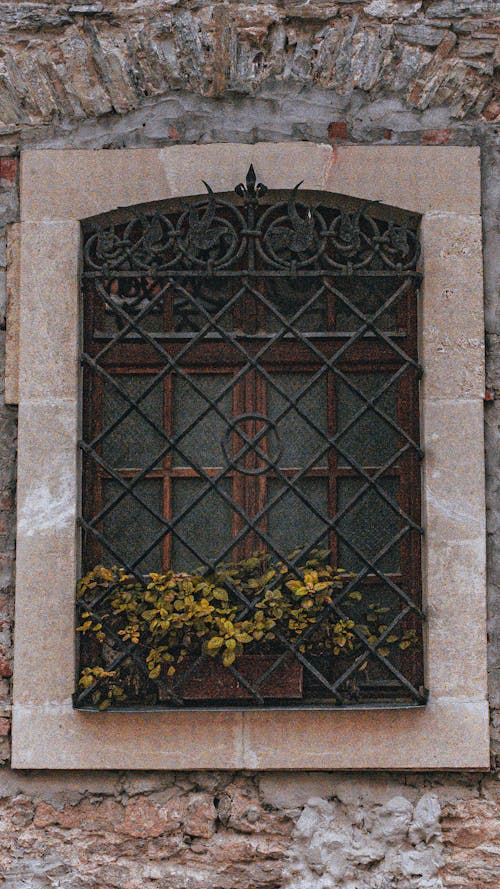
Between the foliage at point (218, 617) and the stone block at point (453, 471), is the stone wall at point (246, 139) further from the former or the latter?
the foliage at point (218, 617)

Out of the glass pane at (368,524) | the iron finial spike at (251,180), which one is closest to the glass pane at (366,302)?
the iron finial spike at (251,180)

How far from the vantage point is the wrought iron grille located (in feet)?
10.2

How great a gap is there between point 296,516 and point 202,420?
1.66ft

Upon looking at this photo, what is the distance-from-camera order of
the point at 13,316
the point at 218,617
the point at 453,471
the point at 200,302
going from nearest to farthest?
the point at 218,617
the point at 453,471
the point at 13,316
the point at 200,302

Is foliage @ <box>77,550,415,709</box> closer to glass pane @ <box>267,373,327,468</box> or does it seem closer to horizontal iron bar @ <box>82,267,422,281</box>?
glass pane @ <box>267,373,327,468</box>

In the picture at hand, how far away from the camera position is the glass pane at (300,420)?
337cm

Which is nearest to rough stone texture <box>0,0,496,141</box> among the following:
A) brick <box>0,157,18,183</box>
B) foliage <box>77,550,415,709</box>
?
brick <box>0,157,18,183</box>

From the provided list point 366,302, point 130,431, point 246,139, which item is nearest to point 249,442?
point 130,431

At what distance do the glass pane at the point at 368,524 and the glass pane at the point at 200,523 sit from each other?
43cm

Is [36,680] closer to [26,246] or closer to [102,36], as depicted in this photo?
[26,246]

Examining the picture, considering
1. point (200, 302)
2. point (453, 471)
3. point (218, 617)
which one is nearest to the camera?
point (218, 617)

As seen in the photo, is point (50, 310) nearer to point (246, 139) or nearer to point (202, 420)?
point (202, 420)

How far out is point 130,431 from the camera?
338cm

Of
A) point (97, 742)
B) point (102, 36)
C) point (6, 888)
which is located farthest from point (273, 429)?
point (6, 888)
